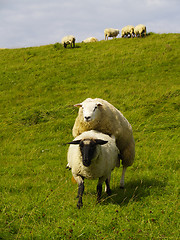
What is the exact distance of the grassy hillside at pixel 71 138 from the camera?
485cm

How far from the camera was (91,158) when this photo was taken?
5.41 m

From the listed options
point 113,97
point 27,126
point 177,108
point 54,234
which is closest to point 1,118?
point 27,126

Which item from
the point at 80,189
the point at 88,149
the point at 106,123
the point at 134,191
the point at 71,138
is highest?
the point at 106,123

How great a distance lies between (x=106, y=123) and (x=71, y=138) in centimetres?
518

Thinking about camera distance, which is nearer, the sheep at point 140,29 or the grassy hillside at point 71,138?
the grassy hillside at point 71,138

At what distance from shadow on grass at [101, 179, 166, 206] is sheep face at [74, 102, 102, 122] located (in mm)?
1736

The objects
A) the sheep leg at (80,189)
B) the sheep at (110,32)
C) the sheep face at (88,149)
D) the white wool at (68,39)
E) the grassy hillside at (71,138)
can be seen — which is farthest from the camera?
the sheep at (110,32)

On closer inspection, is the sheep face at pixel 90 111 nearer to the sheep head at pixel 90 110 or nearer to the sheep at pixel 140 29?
the sheep head at pixel 90 110

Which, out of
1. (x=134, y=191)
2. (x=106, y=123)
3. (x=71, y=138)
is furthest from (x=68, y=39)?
(x=134, y=191)

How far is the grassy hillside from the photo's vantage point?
4.85m

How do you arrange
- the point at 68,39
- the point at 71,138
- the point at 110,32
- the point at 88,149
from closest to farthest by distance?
the point at 88,149 < the point at 71,138 < the point at 68,39 < the point at 110,32

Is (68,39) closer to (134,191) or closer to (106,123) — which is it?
(106,123)

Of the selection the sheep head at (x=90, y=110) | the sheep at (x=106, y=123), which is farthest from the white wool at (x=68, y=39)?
the sheep head at (x=90, y=110)

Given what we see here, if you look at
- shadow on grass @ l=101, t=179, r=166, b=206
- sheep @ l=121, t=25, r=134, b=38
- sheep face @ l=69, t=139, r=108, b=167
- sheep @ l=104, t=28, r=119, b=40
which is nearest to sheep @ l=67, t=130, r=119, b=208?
sheep face @ l=69, t=139, r=108, b=167
